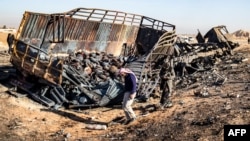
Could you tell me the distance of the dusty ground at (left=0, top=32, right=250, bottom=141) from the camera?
8586 millimetres

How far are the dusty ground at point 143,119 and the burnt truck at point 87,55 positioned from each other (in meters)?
0.61

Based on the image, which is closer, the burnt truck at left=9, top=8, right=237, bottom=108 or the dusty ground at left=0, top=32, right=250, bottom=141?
the dusty ground at left=0, top=32, right=250, bottom=141

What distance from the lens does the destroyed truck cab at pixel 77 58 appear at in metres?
12.0

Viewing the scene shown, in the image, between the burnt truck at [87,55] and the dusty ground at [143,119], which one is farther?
the burnt truck at [87,55]

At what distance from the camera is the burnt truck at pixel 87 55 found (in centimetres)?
1205

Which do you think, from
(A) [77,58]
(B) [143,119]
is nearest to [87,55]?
(A) [77,58]

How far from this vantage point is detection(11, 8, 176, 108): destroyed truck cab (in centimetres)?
1203

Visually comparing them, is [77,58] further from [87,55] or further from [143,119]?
[143,119]

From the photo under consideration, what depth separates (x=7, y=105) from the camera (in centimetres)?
1121

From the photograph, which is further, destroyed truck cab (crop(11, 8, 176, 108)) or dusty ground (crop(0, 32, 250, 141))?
destroyed truck cab (crop(11, 8, 176, 108))

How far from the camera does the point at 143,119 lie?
10.2 m

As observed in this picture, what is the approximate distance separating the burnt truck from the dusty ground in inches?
23.9

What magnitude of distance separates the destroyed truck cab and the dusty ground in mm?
544

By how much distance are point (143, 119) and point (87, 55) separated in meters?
6.18
